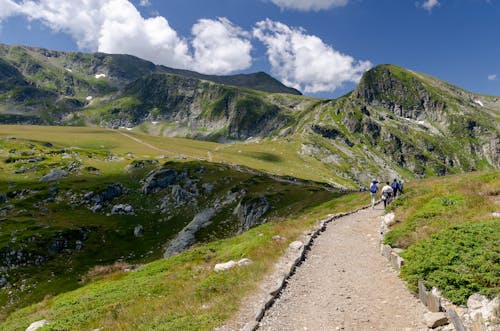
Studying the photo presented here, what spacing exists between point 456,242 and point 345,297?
5.27 meters

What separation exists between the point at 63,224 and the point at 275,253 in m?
72.9

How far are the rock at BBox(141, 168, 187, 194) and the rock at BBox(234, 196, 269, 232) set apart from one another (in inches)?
1532

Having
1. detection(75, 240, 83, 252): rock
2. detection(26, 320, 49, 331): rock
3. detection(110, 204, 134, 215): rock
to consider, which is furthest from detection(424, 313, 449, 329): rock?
detection(110, 204, 134, 215): rock

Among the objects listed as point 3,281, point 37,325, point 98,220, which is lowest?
point 3,281

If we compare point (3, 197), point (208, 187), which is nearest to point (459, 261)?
point (208, 187)

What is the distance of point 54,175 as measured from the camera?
117 meters

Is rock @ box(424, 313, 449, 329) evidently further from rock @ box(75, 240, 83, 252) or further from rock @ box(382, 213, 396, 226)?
rock @ box(75, 240, 83, 252)

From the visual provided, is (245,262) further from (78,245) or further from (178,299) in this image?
(78,245)

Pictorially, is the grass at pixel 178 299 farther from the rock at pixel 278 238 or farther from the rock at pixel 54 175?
the rock at pixel 54 175

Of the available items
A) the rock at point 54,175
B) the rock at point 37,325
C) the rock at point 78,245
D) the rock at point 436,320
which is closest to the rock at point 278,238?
the rock at point 436,320

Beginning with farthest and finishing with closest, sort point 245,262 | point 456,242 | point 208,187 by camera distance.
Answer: point 208,187, point 245,262, point 456,242

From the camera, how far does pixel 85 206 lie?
307 feet

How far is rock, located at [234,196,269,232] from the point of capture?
65.4 metres

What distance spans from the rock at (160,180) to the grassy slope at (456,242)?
88061mm
